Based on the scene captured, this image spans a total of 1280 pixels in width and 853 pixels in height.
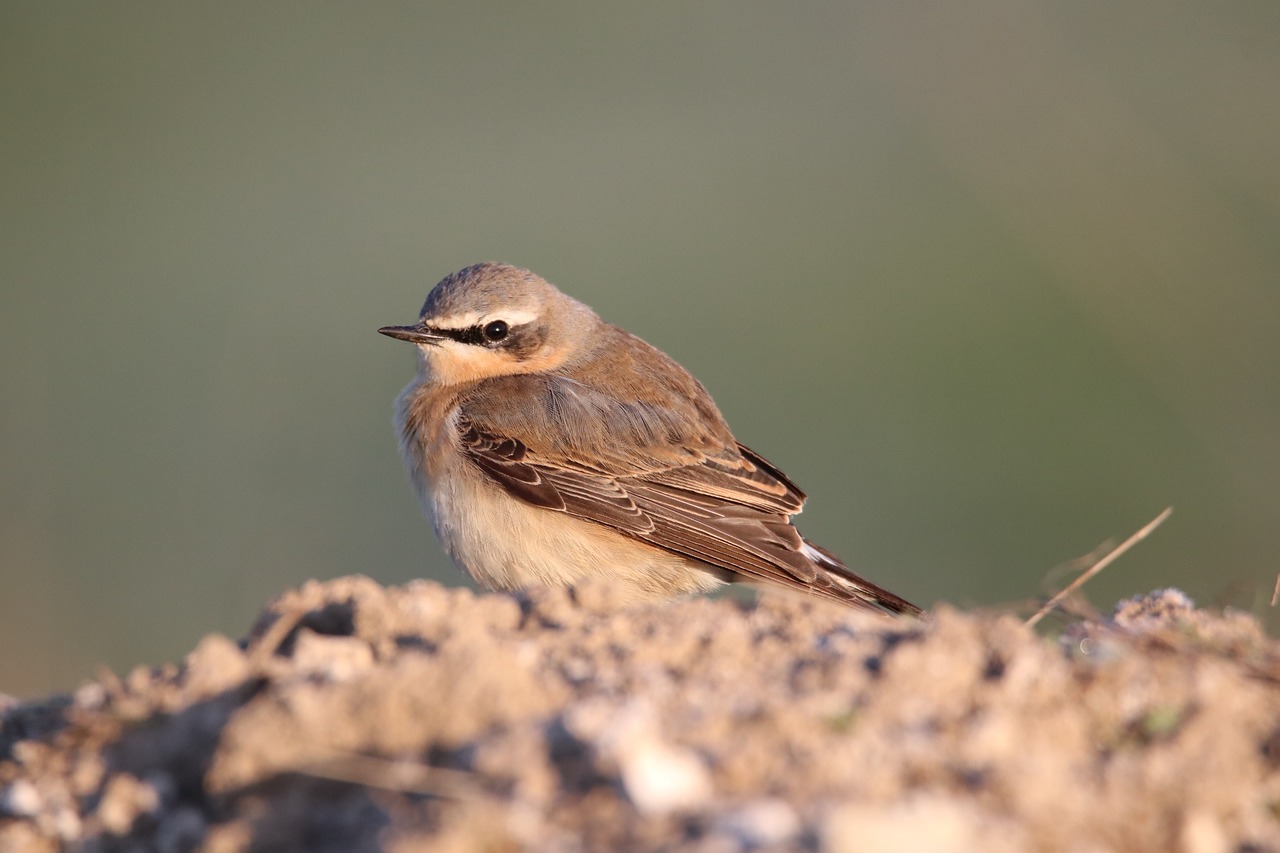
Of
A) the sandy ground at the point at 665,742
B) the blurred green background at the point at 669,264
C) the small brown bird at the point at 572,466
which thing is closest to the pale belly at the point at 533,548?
the small brown bird at the point at 572,466

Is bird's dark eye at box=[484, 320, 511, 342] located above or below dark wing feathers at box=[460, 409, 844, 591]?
above

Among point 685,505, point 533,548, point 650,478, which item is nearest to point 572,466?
point 650,478

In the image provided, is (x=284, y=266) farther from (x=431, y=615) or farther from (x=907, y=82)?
(x=431, y=615)

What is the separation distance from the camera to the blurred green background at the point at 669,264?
13.4m

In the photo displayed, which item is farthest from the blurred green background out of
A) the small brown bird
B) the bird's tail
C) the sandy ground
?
the small brown bird

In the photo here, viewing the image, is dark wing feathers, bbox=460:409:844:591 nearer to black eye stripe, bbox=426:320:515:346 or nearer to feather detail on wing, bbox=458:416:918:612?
feather detail on wing, bbox=458:416:918:612

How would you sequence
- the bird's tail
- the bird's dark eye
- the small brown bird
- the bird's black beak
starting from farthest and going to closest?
the bird's dark eye
the bird's black beak
the small brown bird
the bird's tail

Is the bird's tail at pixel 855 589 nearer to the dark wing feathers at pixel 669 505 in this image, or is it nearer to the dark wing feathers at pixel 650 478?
the dark wing feathers at pixel 650 478

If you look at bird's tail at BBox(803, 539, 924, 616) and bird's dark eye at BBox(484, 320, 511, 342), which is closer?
bird's tail at BBox(803, 539, 924, 616)

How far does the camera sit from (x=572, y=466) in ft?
26.6

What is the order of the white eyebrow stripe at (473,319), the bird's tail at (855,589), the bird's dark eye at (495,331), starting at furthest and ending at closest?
the bird's dark eye at (495,331), the white eyebrow stripe at (473,319), the bird's tail at (855,589)

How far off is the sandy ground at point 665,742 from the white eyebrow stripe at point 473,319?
3.80 metres

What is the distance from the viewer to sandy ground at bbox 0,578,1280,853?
10.9 feet

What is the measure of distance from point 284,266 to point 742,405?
8.22m
